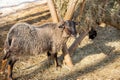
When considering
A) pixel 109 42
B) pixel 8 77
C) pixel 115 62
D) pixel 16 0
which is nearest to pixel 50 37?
pixel 8 77

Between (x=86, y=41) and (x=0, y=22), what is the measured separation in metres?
3.73

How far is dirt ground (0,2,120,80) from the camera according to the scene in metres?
6.89

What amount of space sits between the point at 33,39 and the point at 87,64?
1799 mm

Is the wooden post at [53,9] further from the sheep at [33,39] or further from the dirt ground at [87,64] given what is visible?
the dirt ground at [87,64]

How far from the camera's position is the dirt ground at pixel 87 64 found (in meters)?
6.89

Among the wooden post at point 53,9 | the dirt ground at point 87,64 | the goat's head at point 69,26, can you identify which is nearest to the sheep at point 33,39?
the goat's head at point 69,26

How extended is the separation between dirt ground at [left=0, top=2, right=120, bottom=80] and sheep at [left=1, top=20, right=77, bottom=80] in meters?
0.48

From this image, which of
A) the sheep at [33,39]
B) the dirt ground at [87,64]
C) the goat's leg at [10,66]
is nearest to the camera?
the sheep at [33,39]

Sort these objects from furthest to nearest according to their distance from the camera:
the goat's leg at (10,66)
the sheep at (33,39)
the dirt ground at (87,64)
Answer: the dirt ground at (87,64)
the goat's leg at (10,66)
the sheep at (33,39)

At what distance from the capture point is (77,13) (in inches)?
335

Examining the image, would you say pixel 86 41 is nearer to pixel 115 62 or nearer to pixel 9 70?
pixel 115 62

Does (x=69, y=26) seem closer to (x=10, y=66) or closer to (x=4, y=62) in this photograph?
(x=10, y=66)

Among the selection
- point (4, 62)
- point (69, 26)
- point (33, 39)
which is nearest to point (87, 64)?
point (69, 26)

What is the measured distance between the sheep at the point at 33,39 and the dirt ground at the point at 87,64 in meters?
0.48
